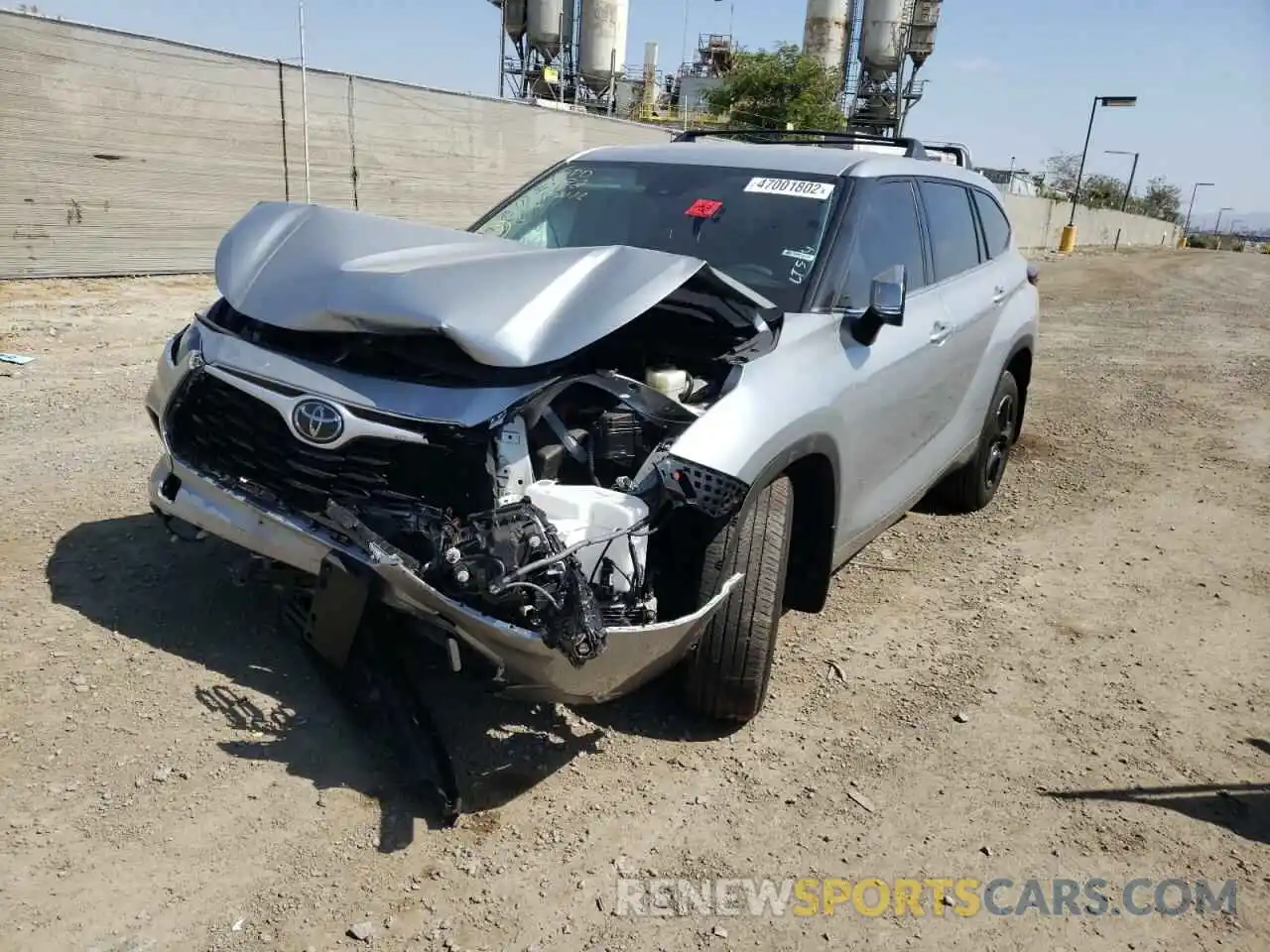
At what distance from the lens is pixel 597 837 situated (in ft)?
8.86

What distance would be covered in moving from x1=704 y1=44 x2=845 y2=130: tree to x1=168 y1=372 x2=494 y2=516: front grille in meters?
35.9

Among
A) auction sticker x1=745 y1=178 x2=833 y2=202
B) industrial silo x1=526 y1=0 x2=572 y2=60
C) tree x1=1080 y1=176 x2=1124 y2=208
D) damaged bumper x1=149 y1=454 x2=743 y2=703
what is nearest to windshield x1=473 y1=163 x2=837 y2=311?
auction sticker x1=745 y1=178 x2=833 y2=202

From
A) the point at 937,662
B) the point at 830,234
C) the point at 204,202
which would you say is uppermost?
the point at 830,234

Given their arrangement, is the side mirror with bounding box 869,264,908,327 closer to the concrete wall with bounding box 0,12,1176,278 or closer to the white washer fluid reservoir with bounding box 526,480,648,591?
the white washer fluid reservoir with bounding box 526,480,648,591

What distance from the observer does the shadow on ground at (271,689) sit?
2.85 meters

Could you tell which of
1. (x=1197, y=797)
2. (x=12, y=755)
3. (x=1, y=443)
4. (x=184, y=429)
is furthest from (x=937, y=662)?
(x=1, y=443)

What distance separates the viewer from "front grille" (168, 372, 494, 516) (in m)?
2.60

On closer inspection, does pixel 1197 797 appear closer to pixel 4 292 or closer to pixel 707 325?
pixel 707 325

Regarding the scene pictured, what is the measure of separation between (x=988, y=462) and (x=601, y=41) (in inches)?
1437

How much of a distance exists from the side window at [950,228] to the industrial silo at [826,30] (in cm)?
4030

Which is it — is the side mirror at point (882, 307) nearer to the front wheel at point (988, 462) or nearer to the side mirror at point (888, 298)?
the side mirror at point (888, 298)

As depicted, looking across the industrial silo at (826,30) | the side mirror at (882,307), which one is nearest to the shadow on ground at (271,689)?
the side mirror at (882,307)

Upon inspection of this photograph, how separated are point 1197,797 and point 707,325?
A: 2195 millimetres

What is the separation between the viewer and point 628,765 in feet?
9.96
